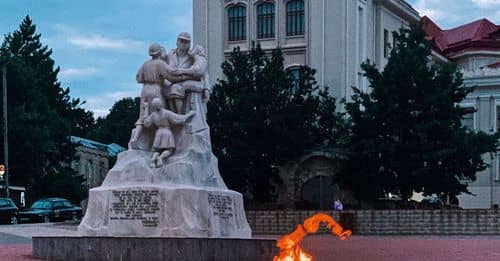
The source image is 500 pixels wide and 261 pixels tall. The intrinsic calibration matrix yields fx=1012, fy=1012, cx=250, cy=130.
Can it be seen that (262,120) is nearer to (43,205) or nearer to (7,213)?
(43,205)

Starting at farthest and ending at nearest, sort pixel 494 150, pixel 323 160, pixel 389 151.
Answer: pixel 323 160, pixel 494 150, pixel 389 151

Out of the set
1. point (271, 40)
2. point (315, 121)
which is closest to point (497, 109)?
point (271, 40)

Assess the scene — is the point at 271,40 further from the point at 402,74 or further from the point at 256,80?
the point at 402,74

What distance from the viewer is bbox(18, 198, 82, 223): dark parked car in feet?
149

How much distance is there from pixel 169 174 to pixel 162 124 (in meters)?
1.29

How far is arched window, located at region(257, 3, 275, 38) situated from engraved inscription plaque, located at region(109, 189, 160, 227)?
40.8 meters

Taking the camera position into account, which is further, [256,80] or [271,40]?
[271,40]

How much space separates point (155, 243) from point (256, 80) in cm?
3299

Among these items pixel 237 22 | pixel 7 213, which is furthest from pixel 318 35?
pixel 7 213

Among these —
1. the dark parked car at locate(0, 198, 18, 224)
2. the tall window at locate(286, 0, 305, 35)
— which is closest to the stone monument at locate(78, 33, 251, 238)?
the dark parked car at locate(0, 198, 18, 224)

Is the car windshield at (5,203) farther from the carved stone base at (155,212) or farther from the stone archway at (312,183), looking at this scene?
the carved stone base at (155,212)

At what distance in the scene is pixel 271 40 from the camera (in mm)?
59781

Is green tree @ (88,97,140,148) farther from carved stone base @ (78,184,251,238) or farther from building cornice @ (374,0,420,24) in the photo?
carved stone base @ (78,184,251,238)

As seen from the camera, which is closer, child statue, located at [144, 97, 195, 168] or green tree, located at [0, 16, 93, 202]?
child statue, located at [144, 97, 195, 168]
